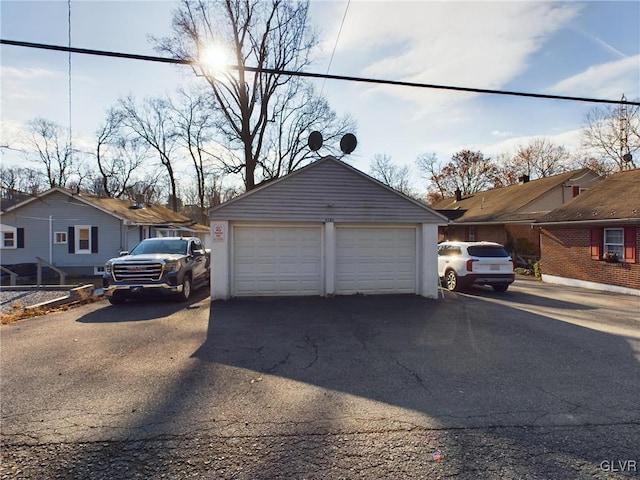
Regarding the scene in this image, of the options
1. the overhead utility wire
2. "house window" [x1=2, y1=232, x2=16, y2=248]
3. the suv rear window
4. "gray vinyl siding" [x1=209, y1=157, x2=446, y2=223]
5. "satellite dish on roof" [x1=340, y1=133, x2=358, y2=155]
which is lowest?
the suv rear window

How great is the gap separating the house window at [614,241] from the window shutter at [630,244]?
25 cm

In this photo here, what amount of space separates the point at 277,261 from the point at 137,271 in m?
3.89

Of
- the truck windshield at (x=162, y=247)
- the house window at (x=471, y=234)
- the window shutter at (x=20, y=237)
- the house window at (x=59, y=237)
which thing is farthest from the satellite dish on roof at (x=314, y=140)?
the window shutter at (x=20, y=237)

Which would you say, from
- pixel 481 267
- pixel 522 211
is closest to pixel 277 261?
pixel 481 267

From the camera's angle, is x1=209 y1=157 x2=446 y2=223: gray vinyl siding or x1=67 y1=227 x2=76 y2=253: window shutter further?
x1=67 y1=227 x2=76 y2=253: window shutter

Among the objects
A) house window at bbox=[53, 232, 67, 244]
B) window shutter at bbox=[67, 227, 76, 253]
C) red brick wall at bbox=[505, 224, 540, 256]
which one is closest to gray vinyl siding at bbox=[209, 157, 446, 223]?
red brick wall at bbox=[505, 224, 540, 256]

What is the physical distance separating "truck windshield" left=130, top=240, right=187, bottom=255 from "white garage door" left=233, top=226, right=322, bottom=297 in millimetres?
2380

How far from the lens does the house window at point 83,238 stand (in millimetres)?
19594

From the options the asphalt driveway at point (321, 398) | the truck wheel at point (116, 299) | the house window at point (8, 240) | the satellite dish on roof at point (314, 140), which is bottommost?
the asphalt driveway at point (321, 398)

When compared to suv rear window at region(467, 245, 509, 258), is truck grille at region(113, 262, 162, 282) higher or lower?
lower

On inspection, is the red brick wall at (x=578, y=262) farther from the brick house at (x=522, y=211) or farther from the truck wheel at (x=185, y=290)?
the truck wheel at (x=185, y=290)

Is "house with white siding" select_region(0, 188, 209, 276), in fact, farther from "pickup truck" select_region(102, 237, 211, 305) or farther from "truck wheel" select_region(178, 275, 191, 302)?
"truck wheel" select_region(178, 275, 191, 302)

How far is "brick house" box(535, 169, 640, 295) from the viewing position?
12.8m

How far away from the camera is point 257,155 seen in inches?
990
